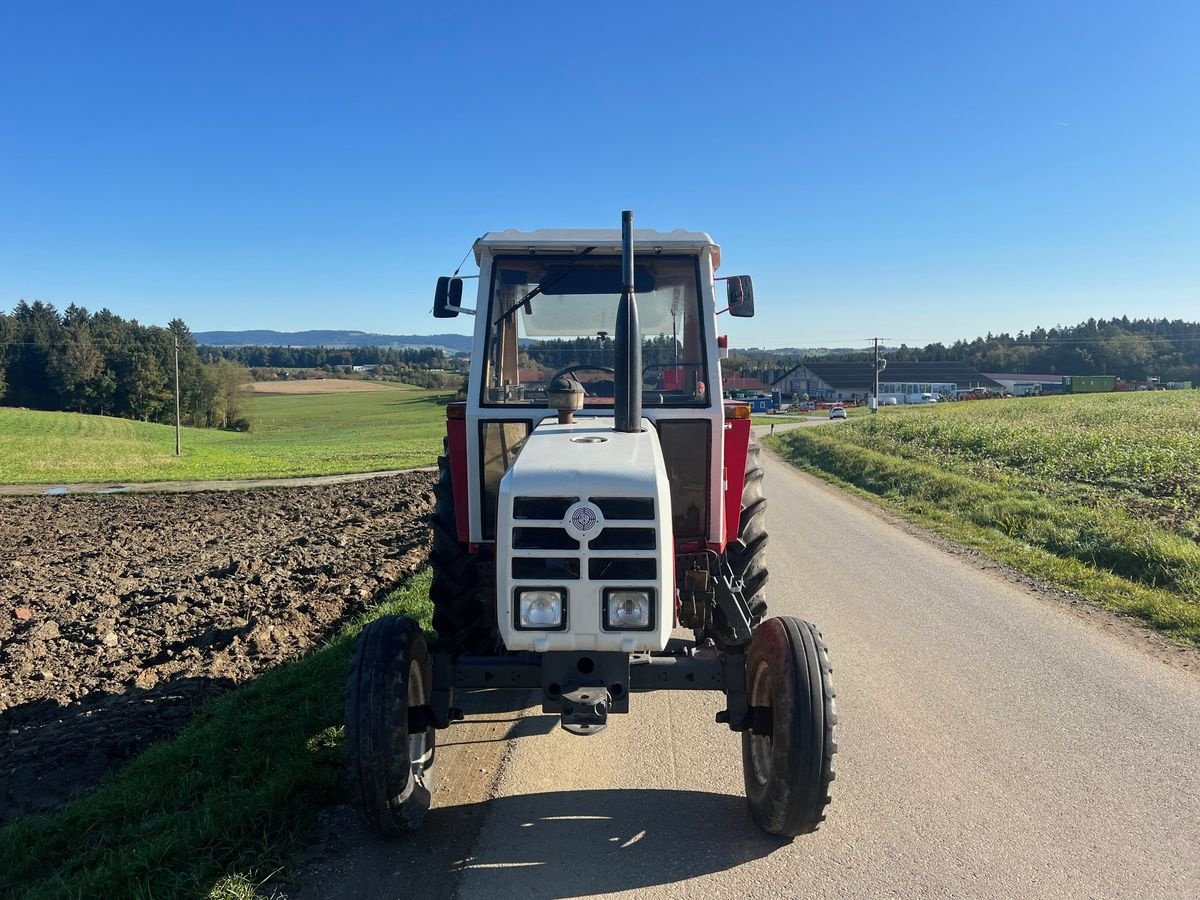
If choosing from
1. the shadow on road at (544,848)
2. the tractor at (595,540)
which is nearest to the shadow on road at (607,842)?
the shadow on road at (544,848)

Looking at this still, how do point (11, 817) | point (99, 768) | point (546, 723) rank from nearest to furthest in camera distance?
1. point (11, 817)
2. point (99, 768)
3. point (546, 723)

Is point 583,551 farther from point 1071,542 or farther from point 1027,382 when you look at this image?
point 1027,382

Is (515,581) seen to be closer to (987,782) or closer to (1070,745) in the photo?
(987,782)

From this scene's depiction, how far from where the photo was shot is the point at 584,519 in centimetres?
322

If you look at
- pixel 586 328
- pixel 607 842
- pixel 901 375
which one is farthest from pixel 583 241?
pixel 901 375

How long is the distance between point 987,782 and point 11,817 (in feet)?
15.1

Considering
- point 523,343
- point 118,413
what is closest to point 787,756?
point 523,343

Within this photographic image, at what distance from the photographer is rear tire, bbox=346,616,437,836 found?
10.8ft

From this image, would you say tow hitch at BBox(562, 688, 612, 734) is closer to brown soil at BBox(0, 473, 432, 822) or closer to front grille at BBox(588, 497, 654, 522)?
front grille at BBox(588, 497, 654, 522)

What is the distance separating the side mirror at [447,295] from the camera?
4531 millimetres

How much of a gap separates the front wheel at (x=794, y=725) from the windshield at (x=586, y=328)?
150 centimetres

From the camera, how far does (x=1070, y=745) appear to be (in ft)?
14.3

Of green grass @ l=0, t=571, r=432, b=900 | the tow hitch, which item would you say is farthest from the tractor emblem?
green grass @ l=0, t=571, r=432, b=900

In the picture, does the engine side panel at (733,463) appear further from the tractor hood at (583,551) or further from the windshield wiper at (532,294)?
the tractor hood at (583,551)
